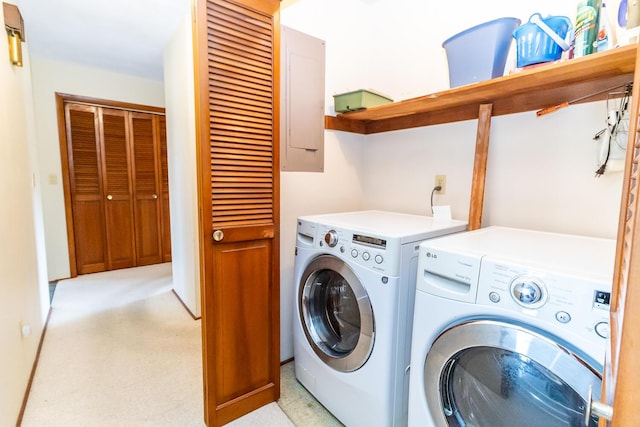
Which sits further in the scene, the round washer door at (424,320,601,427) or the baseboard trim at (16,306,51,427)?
the baseboard trim at (16,306,51,427)

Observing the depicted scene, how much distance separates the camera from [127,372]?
1887mm

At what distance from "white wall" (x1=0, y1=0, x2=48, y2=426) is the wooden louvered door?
2.84ft

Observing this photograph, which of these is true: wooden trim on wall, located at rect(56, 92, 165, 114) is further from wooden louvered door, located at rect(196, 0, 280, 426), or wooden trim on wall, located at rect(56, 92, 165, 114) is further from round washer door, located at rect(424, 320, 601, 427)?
round washer door, located at rect(424, 320, 601, 427)

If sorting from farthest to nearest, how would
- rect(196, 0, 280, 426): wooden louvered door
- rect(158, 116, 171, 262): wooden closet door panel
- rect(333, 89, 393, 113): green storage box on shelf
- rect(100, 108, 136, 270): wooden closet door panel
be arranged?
rect(158, 116, 171, 262): wooden closet door panel → rect(100, 108, 136, 270): wooden closet door panel → rect(333, 89, 393, 113): green storage box on shelf → rect(196, 0, 280, 426): wooden louvered door

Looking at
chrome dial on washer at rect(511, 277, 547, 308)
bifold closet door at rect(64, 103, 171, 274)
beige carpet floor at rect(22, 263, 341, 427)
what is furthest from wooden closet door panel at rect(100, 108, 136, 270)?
chrome dial on washer at rect(511, 277, 547, 308)

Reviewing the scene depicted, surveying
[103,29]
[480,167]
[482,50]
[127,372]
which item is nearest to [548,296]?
[480,167]

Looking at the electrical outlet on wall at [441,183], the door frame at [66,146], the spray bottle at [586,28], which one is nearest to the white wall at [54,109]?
the door frame at [66,146]

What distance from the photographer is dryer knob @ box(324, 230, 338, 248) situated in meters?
1.42

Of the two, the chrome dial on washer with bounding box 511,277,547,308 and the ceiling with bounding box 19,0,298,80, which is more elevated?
the ceiling with bounding box 19,0,298,80

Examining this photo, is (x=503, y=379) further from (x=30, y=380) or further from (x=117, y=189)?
(x=117, y=189)

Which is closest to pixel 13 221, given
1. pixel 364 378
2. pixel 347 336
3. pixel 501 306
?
pixel 347 336

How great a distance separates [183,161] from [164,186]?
165 centimetres

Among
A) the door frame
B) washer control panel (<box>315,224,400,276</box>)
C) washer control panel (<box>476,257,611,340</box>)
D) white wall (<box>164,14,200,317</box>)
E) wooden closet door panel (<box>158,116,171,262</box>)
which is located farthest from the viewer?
wooden closet door panel (<box>158,116,171,262</box>)

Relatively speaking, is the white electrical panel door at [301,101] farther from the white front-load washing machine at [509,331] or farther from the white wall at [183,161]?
the white front-load washing machine at [509,331]
